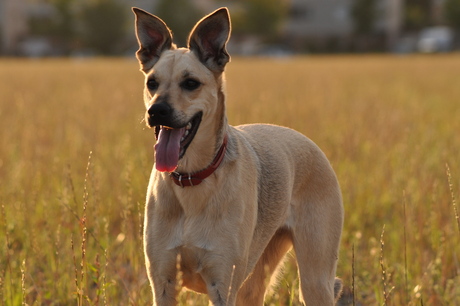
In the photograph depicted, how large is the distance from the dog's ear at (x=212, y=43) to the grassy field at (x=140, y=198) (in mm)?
859

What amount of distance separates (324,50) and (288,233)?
275 feet

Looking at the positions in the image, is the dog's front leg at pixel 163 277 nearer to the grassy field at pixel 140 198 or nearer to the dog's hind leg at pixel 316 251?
the grassy field at pixel 140 198

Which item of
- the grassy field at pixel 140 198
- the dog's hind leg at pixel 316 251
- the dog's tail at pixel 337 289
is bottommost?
the grassy field at pixel 140 198

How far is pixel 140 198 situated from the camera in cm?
541

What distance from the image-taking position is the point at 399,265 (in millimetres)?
5133

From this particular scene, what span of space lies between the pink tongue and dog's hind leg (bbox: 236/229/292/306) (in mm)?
1093

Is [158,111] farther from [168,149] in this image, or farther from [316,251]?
[316,251]

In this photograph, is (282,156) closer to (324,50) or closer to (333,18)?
(324,50)

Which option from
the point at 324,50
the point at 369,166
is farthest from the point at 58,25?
the point at 369,166

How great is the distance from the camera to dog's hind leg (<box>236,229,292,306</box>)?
4305 millimetres

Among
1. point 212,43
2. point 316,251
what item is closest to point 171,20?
point 212,43

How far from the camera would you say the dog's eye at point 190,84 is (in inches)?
146

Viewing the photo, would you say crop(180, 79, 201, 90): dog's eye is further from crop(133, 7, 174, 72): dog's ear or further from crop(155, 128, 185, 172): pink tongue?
crop(133, 7, 174, 72): dog's ear

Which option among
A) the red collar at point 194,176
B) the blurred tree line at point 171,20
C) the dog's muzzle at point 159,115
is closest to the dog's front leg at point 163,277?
the red collar at point 194,176
